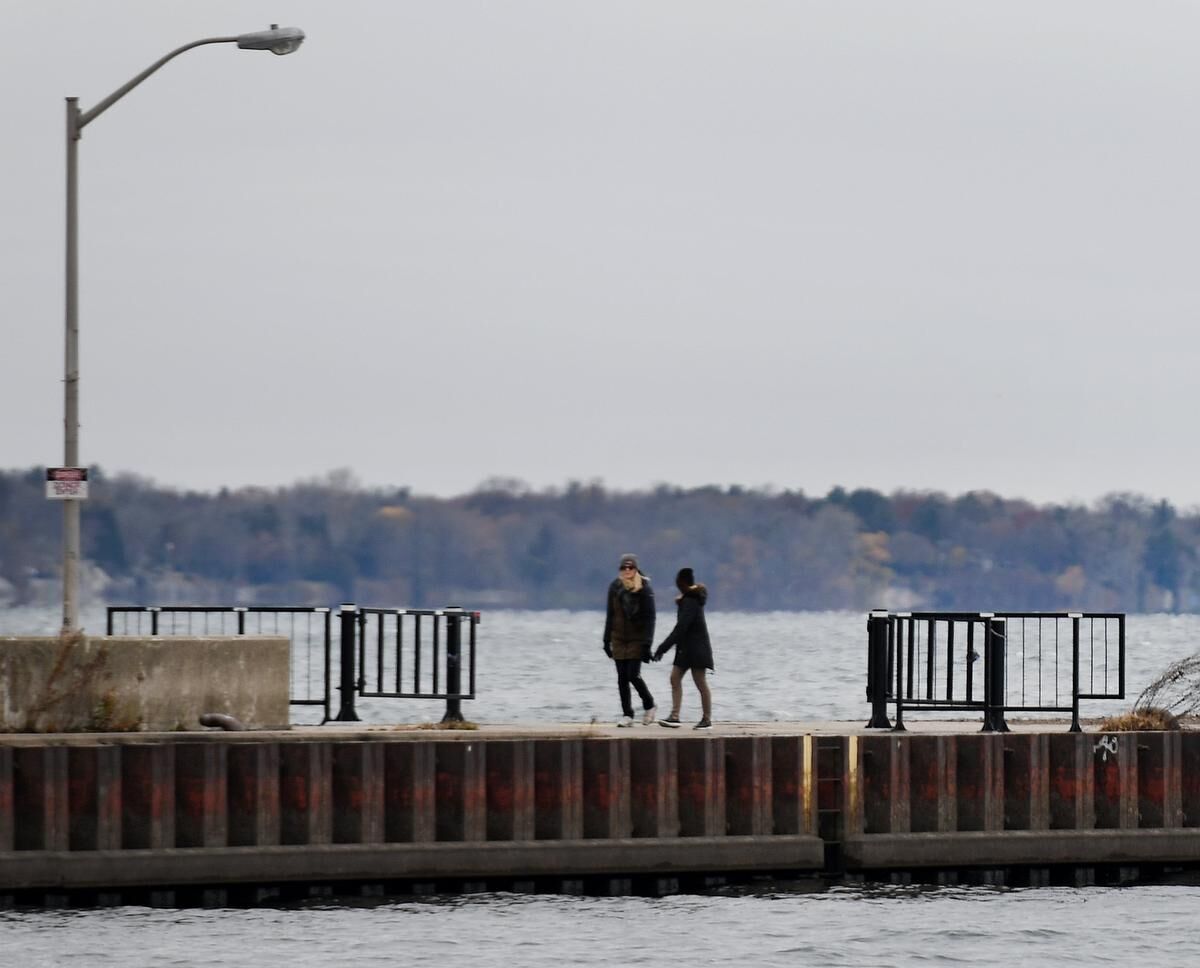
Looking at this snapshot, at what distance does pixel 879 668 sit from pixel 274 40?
9095 millimetres

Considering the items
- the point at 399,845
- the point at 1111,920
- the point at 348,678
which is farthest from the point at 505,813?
the point at 1111,920

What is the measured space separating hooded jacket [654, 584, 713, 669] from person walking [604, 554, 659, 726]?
32 cm

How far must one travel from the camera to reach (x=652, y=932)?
20062 mm

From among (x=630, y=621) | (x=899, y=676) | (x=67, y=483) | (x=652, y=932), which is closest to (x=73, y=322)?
(x=67, y=483)

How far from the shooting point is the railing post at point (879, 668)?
22375mm

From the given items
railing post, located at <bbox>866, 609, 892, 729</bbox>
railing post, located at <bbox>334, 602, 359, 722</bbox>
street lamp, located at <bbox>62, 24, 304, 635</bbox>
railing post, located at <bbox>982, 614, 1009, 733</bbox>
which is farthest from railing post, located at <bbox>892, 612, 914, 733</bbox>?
street lamp, located at <bbox>62, 24, 304, 635</bbox>

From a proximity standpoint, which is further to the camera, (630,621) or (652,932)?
(630,621)

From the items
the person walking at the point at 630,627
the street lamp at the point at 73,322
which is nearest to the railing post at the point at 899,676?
the person walking at the point at 630,627

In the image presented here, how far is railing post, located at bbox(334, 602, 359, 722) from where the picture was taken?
909 inches

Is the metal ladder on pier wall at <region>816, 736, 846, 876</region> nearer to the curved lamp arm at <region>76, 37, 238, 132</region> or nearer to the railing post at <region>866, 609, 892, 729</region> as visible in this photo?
the railing post at <region>866, 609, 892, 729</region>

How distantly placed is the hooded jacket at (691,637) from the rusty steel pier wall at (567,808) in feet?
4.17

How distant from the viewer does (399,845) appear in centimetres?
1927

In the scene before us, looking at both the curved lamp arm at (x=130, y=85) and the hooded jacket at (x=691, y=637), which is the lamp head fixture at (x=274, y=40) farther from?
the hooded jacket at (x=691, y=637)

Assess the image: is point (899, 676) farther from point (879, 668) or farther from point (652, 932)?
point (652, 932)
